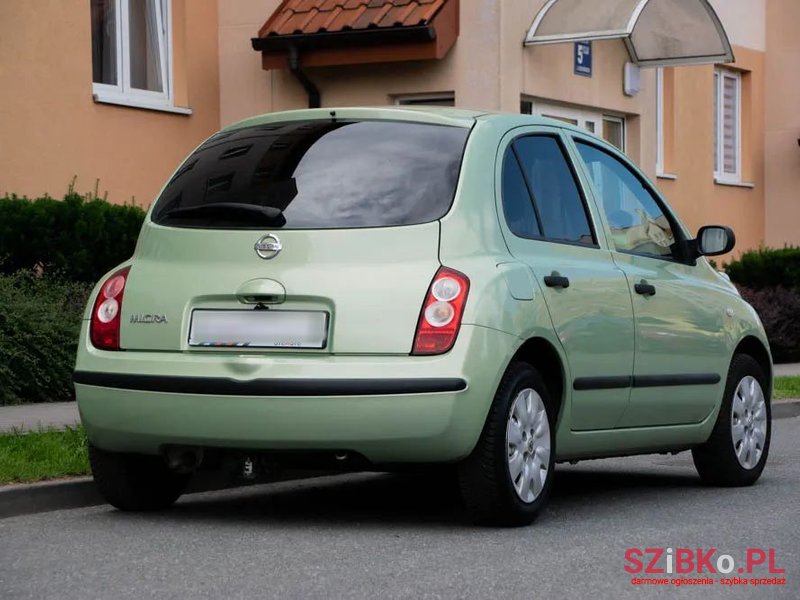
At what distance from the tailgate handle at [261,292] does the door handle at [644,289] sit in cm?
192

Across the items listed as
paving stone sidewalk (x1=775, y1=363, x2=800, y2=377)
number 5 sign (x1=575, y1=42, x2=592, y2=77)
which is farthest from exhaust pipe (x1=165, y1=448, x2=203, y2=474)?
number 5 sign (x1=575, y1=42, x2=592, y2=77)

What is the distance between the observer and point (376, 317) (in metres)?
6.60

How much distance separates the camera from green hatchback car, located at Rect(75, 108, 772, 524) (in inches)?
259

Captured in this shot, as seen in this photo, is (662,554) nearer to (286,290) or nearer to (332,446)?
(332,446)

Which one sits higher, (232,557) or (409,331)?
(409,331)

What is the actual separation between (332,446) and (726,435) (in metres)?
2.78

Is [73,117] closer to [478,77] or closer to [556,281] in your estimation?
[478,77]

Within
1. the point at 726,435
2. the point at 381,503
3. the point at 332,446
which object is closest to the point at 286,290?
the point at 332,446

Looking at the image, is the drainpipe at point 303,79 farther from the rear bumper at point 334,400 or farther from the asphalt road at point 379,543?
the rear bumper at point 334,400

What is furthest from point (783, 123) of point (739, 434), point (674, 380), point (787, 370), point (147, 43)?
point (674, 380)

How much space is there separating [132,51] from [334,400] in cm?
1051

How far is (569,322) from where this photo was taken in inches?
287

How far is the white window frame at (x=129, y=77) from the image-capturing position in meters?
16.0

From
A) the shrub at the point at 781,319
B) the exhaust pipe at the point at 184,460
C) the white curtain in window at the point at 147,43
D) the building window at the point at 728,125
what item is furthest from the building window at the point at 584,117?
the exhaust pipe at the point at 184,460
